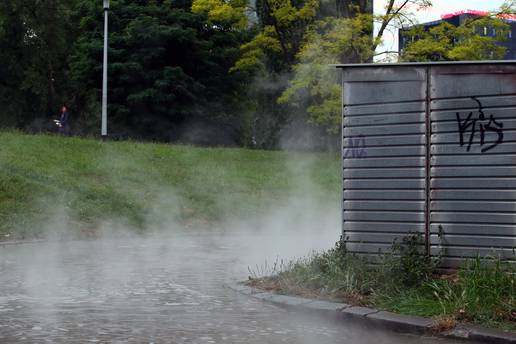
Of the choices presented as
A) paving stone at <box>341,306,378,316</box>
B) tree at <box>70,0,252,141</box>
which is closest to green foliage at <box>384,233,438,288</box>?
paving stone at <box>341,306,378,316</box>

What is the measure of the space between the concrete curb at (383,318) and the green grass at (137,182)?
8.50m

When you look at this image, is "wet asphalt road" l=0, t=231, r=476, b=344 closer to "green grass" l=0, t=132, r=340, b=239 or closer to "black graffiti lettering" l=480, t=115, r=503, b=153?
"black graffiti lettering" l=480, t=115, r=503, b=153

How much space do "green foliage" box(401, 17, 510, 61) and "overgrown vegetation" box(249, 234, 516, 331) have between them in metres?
20.4

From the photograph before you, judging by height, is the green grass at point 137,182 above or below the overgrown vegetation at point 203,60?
below

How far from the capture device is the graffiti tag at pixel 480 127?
831 cm

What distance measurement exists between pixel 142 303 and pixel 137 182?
1302 centimetres

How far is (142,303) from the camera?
28.5ft

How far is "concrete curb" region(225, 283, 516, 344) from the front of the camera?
667 cm

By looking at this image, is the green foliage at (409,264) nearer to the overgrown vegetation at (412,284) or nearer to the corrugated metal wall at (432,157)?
the overgrown vegetation at (412,284)

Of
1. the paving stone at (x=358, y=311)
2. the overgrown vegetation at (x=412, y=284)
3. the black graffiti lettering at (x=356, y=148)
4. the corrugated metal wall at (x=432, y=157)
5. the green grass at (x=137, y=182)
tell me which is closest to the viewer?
the overgrown vegetation at (x=412, y=284)

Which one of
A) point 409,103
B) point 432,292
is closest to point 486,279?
point 432,292

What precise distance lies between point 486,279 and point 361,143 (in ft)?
7.31

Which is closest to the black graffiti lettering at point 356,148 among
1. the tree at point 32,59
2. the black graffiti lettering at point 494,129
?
the black graffiti lettering at point 494,129

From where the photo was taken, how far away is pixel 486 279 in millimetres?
7406
